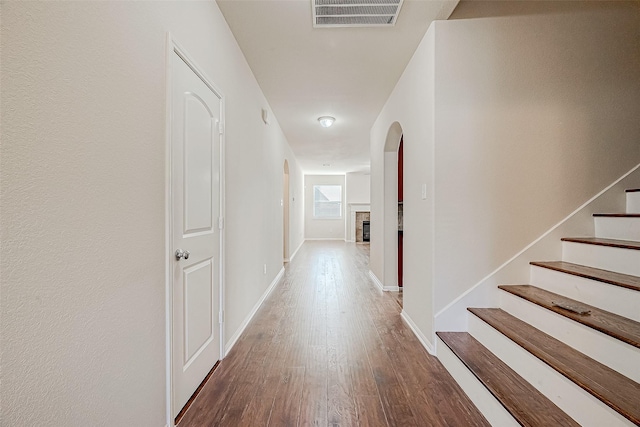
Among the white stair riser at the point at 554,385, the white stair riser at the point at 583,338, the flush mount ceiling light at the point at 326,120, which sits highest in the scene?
the flush mount ceiling light at the point at 326,120

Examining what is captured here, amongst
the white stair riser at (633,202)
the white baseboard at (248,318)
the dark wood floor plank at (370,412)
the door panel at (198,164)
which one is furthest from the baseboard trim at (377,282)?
the door panel at (198,164)

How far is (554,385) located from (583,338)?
303mm

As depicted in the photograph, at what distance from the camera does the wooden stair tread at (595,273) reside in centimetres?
144

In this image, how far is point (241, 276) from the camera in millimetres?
2514

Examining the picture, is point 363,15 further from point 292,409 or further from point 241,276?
point 292,409

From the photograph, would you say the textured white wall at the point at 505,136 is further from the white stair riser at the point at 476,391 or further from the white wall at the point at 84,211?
the white wall at the point at 84,211

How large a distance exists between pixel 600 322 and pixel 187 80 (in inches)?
95.4

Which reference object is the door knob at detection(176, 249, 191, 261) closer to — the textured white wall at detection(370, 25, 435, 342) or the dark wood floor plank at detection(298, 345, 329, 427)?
the dark wood floor plank at detection(298, 345, 329, 427)

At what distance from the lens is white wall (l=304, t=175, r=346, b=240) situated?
10.6 metres

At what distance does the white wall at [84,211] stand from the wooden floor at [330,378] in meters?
0.45

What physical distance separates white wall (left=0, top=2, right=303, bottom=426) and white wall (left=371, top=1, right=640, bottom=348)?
1.79 m

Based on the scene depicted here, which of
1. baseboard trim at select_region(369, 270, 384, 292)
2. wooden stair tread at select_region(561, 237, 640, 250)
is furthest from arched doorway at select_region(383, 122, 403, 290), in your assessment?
wooden stair tread at select_region(561, 237, 640, 250)

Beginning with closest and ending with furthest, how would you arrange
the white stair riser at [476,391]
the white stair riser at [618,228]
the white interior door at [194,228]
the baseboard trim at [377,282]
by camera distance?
the white stair riser at [476,391]
the white interior door at [194,228]
the white stair riser at [618,228]
the baseboard trim at [377,282]

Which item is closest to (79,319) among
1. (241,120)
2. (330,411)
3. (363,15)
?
(330,411)
